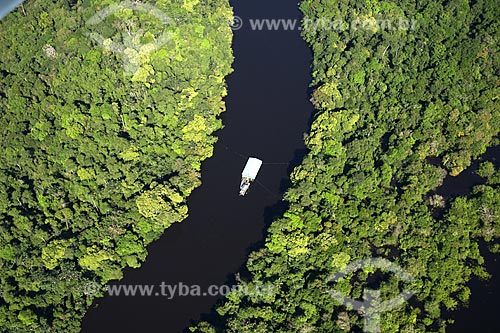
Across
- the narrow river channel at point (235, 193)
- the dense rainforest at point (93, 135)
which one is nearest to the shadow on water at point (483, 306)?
the narrow river channel at point (235, 193)

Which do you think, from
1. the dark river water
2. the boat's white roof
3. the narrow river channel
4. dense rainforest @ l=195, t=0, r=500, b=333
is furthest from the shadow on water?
the boat's white roof

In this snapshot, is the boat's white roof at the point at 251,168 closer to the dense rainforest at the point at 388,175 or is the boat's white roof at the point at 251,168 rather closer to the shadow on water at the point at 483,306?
the dense rainforest at the point at 388,175

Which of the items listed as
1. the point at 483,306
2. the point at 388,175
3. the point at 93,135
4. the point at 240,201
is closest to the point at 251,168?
the point at 240,201

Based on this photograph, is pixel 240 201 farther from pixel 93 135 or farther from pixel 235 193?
pixel 93 135

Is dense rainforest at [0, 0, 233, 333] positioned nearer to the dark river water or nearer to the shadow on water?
the dark river water

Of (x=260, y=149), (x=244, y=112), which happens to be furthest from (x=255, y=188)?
(x=244, y=112)
